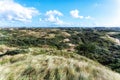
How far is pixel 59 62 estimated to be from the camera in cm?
737

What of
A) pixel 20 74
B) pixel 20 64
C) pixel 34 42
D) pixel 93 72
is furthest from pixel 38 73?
pixel 34 42

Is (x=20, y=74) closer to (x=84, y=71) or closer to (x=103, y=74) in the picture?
(x=84, y=71)

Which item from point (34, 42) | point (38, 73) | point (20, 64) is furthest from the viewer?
point (34, 42)

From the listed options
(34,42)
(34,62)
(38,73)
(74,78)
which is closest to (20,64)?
(34,62)

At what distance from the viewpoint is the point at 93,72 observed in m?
6.59

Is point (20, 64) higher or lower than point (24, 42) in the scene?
higher

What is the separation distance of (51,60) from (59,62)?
12.3 inches

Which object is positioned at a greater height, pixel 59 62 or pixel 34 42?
pixel 59 62

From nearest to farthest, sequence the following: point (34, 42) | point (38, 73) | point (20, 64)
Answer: point (38, 73)
point (20, 64)
point (34, 42)

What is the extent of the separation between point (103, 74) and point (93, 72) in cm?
30

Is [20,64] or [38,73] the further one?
[20,64]

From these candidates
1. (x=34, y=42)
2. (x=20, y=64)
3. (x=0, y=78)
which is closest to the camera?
(x=0, y=78)

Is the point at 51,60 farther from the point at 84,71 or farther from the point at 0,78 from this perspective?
the point at 0,78

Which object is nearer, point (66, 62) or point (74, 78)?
point (74, 78)
